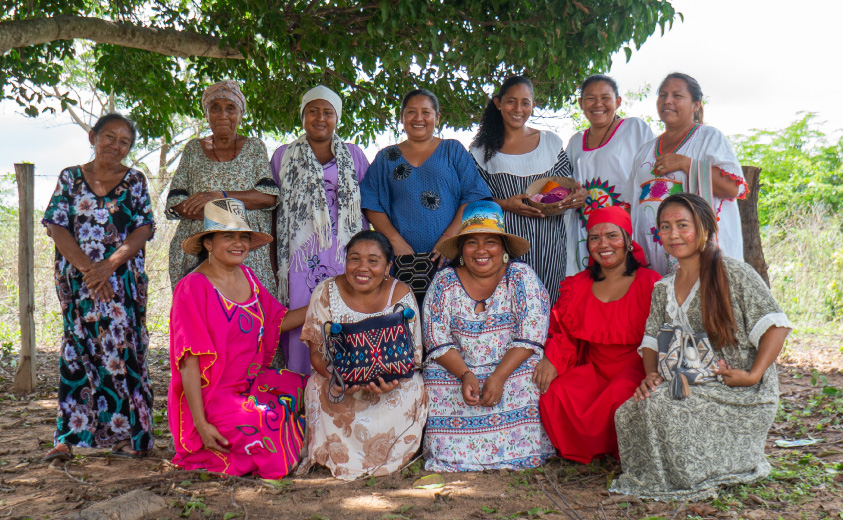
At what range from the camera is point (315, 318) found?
13.1ft

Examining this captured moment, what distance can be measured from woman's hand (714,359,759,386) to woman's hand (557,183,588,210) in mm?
1428

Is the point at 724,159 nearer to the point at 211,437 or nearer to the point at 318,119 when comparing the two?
the point at 318,119

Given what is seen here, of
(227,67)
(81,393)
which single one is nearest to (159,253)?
(227,67)

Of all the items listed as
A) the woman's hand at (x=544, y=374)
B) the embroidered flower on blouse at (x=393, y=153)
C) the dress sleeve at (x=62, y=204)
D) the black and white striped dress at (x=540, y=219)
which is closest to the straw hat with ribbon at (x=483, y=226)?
the black and white striped dress at (x=540, y=219)

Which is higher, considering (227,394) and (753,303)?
(753,303)

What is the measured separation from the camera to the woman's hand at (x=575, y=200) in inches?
168

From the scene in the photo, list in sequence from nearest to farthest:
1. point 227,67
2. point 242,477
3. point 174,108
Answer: point 242,477 → point 227,67 → point 174,108


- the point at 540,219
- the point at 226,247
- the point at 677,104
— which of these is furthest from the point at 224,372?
the point at 677,104

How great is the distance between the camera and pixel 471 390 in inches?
149

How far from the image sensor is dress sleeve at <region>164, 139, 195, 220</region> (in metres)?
4.28

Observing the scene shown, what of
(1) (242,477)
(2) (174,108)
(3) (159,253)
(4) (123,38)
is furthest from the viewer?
(3) (159,253)

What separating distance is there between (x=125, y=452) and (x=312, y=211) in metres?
1.96

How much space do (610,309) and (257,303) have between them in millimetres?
2177

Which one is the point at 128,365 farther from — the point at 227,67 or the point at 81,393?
the point at 227,67
